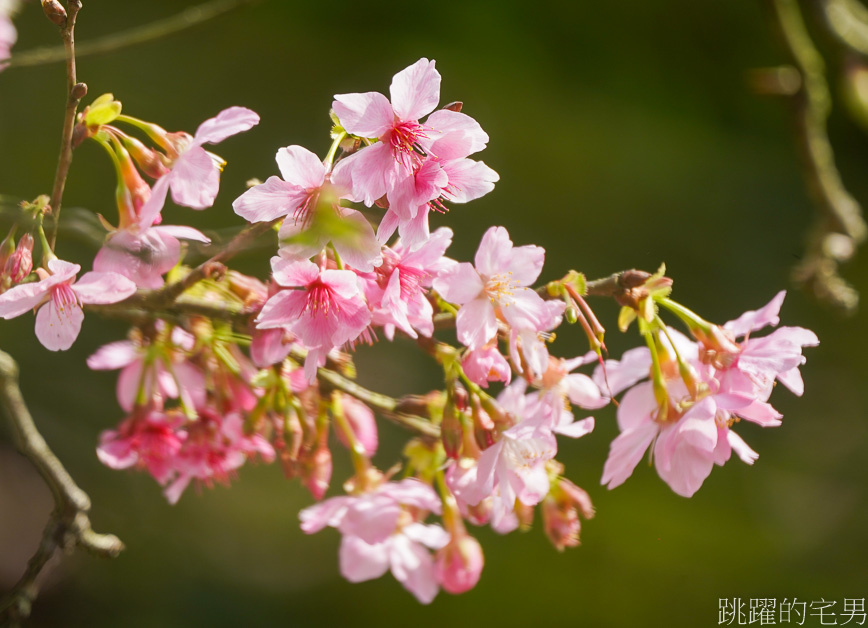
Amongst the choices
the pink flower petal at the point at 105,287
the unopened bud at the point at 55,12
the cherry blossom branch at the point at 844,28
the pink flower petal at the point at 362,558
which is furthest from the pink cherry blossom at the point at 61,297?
the cherry blossom branch at the point at 844,28

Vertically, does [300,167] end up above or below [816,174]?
above

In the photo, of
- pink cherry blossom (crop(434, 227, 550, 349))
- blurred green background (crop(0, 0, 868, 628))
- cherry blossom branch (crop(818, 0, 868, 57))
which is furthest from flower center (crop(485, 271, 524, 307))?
cherry blossom branch (crop(818, 0, 868, 57))

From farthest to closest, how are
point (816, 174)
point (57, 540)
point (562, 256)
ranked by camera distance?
point (562, 256) → point (816, 174) → point (57, 540)

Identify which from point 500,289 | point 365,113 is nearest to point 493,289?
point 500,289

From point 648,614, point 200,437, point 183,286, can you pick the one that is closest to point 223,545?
point 648,614

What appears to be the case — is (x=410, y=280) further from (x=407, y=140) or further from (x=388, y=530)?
(x=388, y=530)

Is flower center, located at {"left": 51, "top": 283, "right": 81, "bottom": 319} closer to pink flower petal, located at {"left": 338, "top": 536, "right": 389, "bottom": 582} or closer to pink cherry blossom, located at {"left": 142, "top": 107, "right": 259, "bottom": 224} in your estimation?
pink cherry blossom, located at {"left": 142, "top": 107, "right": 259, "bottom": 224}
